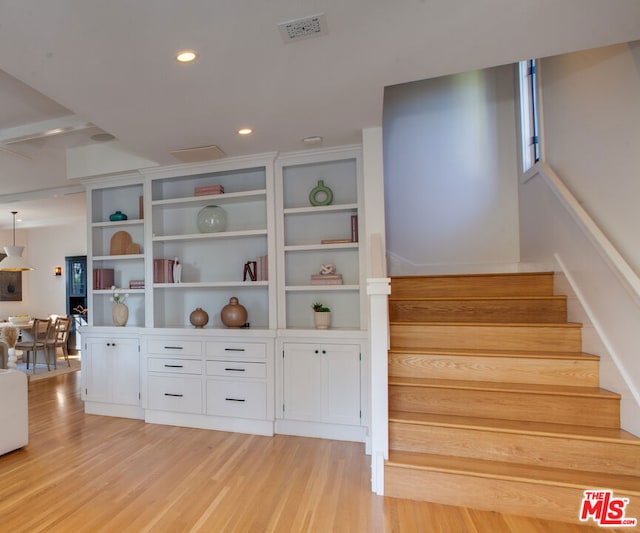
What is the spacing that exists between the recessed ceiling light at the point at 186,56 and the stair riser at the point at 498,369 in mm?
2215

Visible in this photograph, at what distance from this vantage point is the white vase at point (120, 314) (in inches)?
150

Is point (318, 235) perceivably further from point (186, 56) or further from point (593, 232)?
point (593, 232)

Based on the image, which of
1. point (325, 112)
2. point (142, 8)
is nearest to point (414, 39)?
point (325, 112)

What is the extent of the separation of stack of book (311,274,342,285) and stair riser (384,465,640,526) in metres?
1.54

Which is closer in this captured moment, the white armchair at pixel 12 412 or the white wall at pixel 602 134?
the white wall at pixel 602 134

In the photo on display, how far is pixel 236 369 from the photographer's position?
3.23m

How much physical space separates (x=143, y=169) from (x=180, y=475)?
9.11ft

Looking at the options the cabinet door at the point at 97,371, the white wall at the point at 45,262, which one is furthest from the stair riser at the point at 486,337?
the white wall at the point at 45,262

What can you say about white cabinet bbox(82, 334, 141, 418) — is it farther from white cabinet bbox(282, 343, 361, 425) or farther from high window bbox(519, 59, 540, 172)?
high window bbox(519, 59, 540, 172)

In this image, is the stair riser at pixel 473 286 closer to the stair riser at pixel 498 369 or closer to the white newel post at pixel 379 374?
the stair riser at pixel 498 369

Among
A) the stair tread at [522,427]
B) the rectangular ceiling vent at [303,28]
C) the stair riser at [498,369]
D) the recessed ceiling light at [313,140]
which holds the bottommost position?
the stair tread at [522,427]

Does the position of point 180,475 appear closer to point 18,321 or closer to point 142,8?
point 142,8

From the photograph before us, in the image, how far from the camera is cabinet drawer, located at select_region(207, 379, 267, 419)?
3.16m

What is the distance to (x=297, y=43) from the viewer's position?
1844mm
